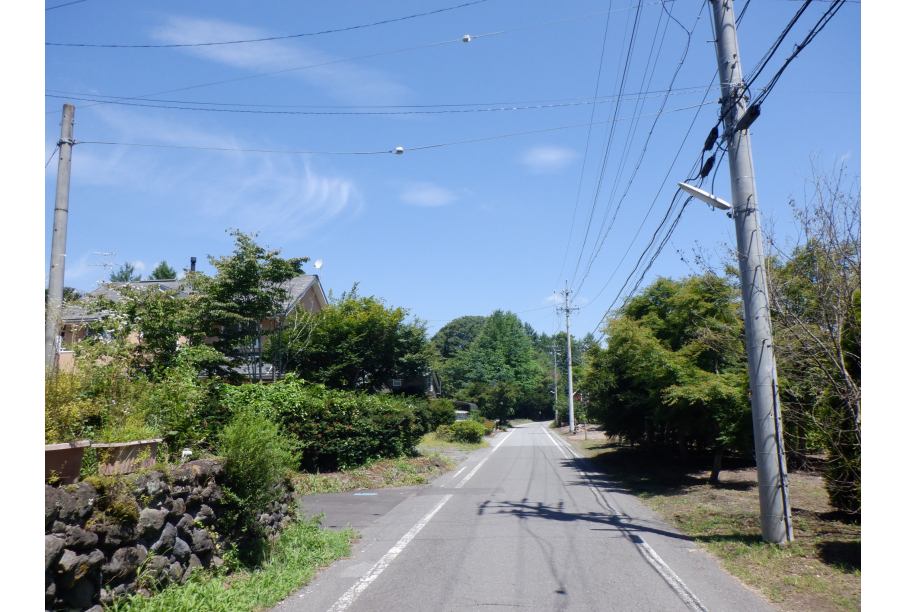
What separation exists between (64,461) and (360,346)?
76.5 feet

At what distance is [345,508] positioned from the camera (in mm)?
11938

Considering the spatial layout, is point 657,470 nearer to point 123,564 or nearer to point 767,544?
point 767,544

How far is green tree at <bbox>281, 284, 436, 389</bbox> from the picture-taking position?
85.5 ft

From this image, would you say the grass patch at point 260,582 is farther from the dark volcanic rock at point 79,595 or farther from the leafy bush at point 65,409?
the leafy bush at point 65,409

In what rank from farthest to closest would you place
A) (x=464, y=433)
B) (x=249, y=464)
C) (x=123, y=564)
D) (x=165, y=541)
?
1. (x=464, y=433)
2. (x=249, y=464)
3. (x=165, y=541)
4. (x=123, y=564)

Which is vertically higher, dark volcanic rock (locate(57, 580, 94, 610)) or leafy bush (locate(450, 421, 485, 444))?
dark volcanic rock (locate(57, 580, 94, 610))

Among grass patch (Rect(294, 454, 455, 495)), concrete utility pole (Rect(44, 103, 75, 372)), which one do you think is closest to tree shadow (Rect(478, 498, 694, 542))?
grass patch (Rect(294, 454, 455, 495))

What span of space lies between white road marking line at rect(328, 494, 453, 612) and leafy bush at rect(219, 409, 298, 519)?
157 cm

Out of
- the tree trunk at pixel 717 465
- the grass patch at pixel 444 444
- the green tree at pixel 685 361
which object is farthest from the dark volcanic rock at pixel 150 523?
the grass patch at pixel 444 444

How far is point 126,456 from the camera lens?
537cm

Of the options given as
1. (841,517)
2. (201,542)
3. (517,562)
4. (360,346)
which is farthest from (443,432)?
(201,542)

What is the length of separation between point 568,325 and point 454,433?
1819 cm

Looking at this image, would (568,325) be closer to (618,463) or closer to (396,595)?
(618,463)

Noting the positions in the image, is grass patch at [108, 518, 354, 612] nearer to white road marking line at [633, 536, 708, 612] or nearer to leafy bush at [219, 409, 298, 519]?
leafy bush at [219, 409, 298, 519]
